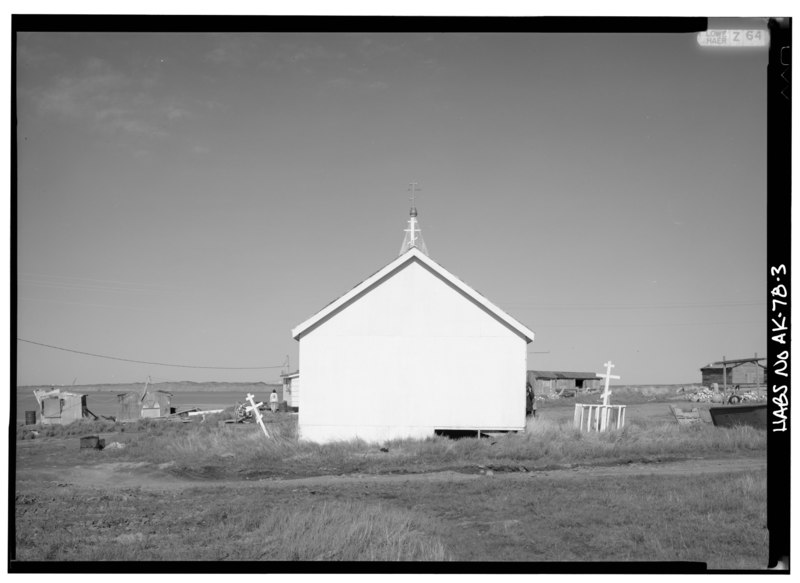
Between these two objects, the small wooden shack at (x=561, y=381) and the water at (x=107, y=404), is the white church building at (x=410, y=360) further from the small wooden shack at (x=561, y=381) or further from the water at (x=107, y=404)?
the small wooden shack at (x=561, y=381)

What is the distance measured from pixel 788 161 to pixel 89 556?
25.0ft

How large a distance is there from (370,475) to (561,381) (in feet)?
210

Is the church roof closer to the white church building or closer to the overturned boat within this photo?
the white church building

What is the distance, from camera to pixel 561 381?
73688 mm

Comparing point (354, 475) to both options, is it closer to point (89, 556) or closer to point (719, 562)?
point (89, 556)

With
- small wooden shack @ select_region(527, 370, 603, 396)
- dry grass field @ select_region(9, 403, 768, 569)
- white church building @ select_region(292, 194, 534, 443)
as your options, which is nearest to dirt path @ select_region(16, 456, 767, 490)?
dry grass field @ select_region(9, 403, 768, 569)

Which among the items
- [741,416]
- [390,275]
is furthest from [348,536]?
[741,416]

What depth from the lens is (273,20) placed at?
21.0ft

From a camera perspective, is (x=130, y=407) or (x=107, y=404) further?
(x=107, y=404)

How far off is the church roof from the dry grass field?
2502mm

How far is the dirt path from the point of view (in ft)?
39.0

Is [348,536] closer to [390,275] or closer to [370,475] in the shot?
[370,475]

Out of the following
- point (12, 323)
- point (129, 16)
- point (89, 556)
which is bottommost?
point (89, 556)

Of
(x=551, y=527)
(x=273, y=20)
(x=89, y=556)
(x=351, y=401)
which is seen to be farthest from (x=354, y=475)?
(x=273, y=20)
